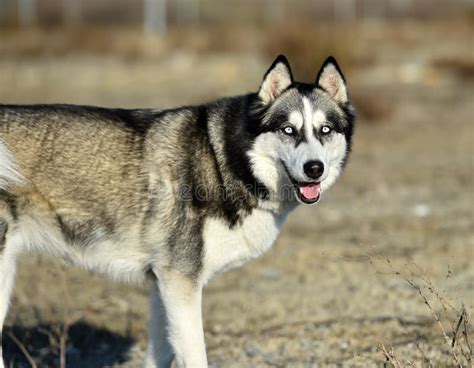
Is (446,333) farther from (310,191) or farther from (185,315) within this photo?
(185,315)

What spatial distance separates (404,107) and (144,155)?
14.1m

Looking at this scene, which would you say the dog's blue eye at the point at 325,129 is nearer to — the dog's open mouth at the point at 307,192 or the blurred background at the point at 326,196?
the dog's open mouth at the point at 307,192

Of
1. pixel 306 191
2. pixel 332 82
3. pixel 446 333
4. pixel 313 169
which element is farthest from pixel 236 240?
pixel 446 333

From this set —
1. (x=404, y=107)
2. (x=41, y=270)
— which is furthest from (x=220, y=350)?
(x=404, y=107)

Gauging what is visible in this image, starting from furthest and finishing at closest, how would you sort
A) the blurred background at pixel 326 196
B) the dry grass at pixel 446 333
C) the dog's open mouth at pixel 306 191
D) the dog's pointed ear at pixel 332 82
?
the blurred background at pixel 326 196, the dog's pointed ear at pixel 332 82, the dog's open mouth at pixel 306 191, the dry grass at pixel 446 333

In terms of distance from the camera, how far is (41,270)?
8875mm

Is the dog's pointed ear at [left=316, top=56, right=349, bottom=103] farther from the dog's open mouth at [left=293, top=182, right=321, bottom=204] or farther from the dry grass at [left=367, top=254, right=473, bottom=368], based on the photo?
the dry grass at [left=367, top=254, right=473, bottom=368]

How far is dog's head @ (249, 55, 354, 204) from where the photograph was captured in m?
5.14

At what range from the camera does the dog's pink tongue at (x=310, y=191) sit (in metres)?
5.22

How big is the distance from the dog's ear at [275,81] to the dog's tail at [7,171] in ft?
4.76

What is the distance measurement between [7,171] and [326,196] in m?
7.51

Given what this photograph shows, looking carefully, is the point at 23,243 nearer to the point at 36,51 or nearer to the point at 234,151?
the point at 234,151

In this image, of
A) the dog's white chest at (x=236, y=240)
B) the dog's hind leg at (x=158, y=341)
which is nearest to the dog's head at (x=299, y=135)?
the dog's white chest at (x=236, y=240)

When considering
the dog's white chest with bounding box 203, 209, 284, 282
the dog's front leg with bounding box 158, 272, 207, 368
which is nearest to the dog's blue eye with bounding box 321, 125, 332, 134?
the dog's white chest with bounding box 203, 209, 284, 282
